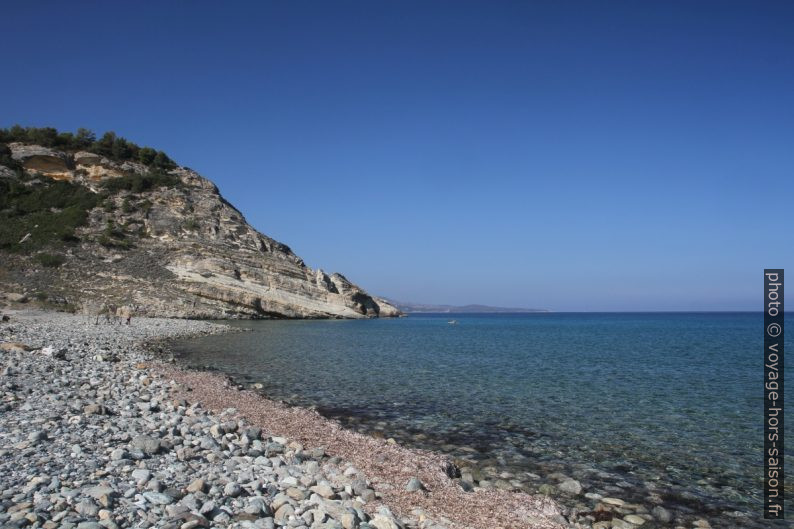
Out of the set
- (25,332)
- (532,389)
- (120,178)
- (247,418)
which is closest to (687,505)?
(247,418)

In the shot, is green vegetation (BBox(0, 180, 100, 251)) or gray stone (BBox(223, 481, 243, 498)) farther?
green vegetation (BBox(0, 180, 100, 251))

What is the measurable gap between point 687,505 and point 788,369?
23.8 m

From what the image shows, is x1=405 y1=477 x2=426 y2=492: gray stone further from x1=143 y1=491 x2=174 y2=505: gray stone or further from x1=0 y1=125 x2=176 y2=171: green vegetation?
x1=0 y1=125 x2=176 y2=171: green vegetation

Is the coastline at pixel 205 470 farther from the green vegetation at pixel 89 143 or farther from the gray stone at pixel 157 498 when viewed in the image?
the green vegetation at pixel 89 143

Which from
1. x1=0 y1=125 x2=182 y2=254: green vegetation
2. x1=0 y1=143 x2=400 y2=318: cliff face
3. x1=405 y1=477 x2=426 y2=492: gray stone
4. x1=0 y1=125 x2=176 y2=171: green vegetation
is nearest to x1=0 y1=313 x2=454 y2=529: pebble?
x1=405 y1=477 x2=426 y2=492: gray stone

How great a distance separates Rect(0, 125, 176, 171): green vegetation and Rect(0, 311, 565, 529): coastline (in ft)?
239

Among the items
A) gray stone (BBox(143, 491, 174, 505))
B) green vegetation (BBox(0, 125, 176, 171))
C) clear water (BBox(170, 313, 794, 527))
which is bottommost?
clear water (BBox(170, 313, 794, 527))

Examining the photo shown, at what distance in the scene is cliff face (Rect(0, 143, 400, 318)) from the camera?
52625 mm

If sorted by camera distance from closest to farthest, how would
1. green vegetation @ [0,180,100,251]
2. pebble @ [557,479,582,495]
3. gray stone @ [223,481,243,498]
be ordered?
gray stone @ [223,481,243,498], pebble @ [557,479,582,495], green vegetation @ [0,180,100,251]

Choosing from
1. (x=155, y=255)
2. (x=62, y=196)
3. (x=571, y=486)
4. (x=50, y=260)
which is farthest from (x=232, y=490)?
(x=62, y=196)

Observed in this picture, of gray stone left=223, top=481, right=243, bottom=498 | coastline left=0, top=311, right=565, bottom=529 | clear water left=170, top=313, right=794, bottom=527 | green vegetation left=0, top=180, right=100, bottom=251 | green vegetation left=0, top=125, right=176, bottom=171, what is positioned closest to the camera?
coastline left=0, top=311, right=565, bottom=529

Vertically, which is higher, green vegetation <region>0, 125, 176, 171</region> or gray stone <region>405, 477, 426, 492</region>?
green vegetation <region>0, 125, 176, 171</region>

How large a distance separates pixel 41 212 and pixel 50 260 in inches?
538

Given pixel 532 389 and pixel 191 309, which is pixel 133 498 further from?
pixel 191 309
